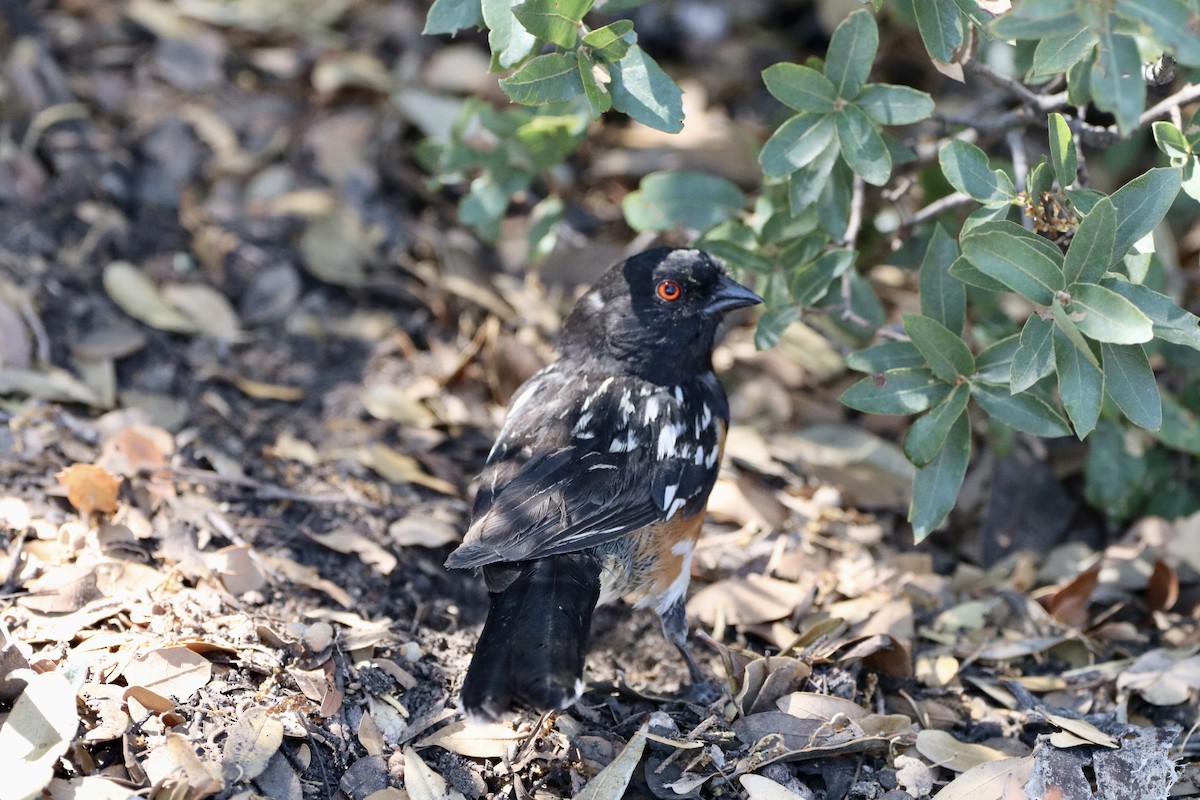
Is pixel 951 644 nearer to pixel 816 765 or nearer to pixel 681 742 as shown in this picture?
pixel 816 765

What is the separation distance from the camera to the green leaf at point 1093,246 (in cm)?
235

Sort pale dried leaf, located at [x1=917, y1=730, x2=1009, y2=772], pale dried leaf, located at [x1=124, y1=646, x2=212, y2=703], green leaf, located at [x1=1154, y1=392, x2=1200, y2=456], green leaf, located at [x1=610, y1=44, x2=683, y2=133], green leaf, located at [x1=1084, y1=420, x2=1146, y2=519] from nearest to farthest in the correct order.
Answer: pale dried leaf, located at [x1=124, y1=646, x2=212, y2=703] < green leaf, located at [x1=610, y1=44, x2=683, y2=133] < pale dried leaf, located at [x1=917, y1=730, x2=1009, y2=772] < green leaf, located at [x1=1154, y1=392, x2=1200, y2=456] < green leaf, located at [x1=1084, y1=420, x2=1146, y2=519]

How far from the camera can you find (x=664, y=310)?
10.7 ft

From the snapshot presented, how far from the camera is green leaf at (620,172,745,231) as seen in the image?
3.60 m

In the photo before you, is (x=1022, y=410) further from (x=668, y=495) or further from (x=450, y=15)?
(x=450, y=15)

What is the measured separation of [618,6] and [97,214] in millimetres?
2361

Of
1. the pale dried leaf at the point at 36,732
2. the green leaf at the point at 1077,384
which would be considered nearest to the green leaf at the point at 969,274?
the green leaf at the point at 1077,384

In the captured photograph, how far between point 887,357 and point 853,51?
75 centimetres

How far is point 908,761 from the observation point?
8.77ft

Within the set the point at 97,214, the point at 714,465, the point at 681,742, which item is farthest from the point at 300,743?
the point at 97,214

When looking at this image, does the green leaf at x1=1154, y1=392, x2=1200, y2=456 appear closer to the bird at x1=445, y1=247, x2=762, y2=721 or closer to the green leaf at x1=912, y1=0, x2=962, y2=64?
the bird at x1=445, y1=247, x2=762, y2=721

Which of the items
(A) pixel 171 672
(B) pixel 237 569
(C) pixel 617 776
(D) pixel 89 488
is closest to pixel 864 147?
(C) pixel 617 776

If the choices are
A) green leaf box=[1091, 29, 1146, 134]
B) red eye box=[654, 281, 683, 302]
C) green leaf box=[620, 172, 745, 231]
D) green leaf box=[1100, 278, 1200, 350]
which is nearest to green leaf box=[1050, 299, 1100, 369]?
green leaf box=[1100, 278, 1200, 350]

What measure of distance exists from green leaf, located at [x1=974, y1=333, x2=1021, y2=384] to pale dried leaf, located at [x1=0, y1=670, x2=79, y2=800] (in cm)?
212
